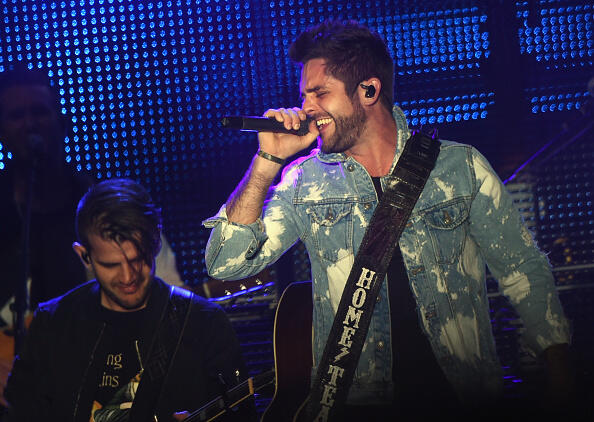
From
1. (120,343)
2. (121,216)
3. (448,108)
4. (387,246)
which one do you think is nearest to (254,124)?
(387,246)

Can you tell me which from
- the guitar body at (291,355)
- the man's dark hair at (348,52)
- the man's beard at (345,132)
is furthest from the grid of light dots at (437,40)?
the guitar body at (291,355)

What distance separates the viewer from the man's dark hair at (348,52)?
2.30 metres

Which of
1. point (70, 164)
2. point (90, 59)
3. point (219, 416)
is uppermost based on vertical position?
point (90, 59)

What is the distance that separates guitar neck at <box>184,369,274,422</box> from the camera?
2328mm

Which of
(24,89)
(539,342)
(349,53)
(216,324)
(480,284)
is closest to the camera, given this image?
(539,342)

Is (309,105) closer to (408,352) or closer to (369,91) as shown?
(369,91)

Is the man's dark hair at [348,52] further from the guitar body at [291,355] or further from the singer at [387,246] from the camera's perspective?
the guitar body at [291,355]

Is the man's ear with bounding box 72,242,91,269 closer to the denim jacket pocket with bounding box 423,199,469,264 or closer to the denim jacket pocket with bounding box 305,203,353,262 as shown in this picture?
the denim jacket pocket with bounding box 305,203,353,262

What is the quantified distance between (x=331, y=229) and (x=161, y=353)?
912mm

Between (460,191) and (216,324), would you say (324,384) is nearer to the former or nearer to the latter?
(216,324)

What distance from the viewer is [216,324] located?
2.58 m

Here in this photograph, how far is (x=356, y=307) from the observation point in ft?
6.90

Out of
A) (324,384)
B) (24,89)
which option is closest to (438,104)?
(324,384)

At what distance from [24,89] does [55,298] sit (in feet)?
3.28
